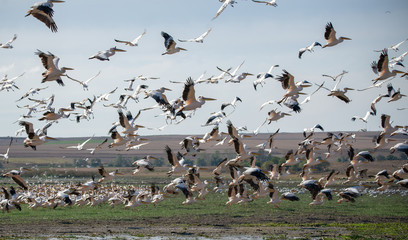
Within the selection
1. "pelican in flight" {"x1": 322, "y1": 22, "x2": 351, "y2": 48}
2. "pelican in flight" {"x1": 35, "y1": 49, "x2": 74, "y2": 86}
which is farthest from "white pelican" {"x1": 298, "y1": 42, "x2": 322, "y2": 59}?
"pelican in flight" {"x1": 35, "y1": 49, "x2": 74, "y2": 86}

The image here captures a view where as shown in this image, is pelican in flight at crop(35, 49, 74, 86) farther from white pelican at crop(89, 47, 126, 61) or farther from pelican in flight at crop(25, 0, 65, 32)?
white pelican at crop(89, 47, 126, 61)

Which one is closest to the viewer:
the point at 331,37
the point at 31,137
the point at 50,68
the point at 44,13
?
the point at 44,13

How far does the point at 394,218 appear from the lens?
2255 cm

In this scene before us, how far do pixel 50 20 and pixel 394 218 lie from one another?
1503 cm

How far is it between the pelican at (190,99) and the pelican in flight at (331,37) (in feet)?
13.6

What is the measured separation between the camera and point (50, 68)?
52.2ft

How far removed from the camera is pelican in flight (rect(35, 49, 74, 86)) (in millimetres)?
15617

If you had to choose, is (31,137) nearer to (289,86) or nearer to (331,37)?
(289,86)

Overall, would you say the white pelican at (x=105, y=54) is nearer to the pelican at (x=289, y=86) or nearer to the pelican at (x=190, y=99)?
the pelican at (x=190, y=99)

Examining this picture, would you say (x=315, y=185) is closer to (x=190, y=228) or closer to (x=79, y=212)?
(x=190, y=228)

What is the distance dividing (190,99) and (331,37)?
4974 millimetres

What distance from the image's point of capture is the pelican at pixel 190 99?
16.4m

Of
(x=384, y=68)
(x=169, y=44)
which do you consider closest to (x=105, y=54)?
(x=169, y=44)

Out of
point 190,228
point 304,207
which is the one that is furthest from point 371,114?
point 190,228
